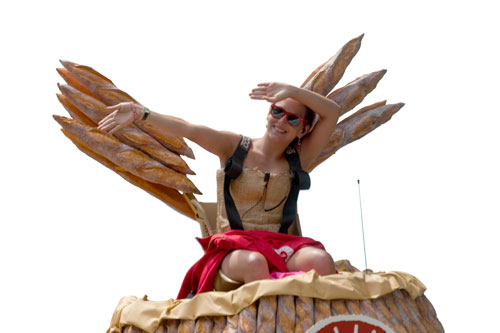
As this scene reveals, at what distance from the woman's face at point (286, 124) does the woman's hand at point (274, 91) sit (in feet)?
0.33

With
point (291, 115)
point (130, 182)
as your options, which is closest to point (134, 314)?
point (130, 182)

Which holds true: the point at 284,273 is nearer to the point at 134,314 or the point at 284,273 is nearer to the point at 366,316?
the point at 366,316

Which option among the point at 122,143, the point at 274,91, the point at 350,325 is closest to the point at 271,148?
the point at 274,91

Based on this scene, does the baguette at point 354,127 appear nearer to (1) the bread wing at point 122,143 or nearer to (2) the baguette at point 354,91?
(2) the baguette at point 354,91

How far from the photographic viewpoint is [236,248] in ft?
10.1

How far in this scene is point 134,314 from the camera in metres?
3.01

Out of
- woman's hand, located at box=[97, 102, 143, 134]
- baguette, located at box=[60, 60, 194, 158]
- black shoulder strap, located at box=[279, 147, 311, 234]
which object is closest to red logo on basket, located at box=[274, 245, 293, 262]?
black shoulder strap, located at box=[279, 147, 311, 234]

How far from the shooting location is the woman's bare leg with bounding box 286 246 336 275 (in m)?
3.06

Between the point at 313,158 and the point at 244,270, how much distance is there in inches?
27.5

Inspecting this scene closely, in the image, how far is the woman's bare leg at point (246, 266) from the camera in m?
2.97

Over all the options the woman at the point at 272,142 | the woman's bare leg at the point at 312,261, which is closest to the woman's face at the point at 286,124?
the woman at the point at 272,142

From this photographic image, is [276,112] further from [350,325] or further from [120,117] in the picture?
[350,325]

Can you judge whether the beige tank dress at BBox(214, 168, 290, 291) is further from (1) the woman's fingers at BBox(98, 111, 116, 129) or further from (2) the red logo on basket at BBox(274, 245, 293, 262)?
(1) the woman's fingers at BBox(98, 111, 116, 129)

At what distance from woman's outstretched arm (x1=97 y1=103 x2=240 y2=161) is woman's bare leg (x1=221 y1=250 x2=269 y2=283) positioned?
512mm
